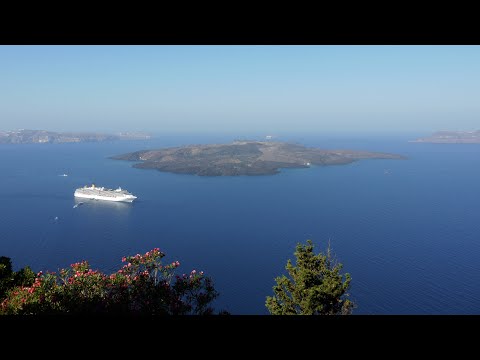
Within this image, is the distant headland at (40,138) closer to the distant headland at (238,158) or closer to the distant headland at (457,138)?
the distant headland at (238,158)

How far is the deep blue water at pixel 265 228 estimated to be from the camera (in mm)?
20000

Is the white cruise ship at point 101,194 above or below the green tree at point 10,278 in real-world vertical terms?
below

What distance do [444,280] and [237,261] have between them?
12948 mm

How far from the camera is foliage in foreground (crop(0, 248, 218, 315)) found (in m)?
3.73

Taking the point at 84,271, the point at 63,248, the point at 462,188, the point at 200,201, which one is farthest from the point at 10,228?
the point at 462,188

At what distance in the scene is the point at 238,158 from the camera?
6950 centimetres

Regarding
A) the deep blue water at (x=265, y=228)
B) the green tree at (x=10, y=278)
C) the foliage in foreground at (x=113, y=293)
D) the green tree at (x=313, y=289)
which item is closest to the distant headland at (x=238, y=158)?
the deep blue water at (x=265, y=228)

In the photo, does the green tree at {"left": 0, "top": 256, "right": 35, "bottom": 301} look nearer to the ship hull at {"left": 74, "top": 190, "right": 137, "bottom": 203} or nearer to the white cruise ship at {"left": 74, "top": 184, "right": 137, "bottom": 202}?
the ship hull at {"left": 74, "top": 190, "right": 137, "bottom": 203}

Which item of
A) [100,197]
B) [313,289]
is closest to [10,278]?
[313,289]

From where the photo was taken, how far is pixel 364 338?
34.8 inches

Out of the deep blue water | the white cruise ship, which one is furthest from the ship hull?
the deep blue water

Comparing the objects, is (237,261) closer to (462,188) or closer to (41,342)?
(41,342)

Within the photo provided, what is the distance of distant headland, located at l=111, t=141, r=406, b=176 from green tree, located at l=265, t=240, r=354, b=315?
4983 cm

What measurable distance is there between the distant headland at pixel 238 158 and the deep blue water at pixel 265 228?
222 inches
